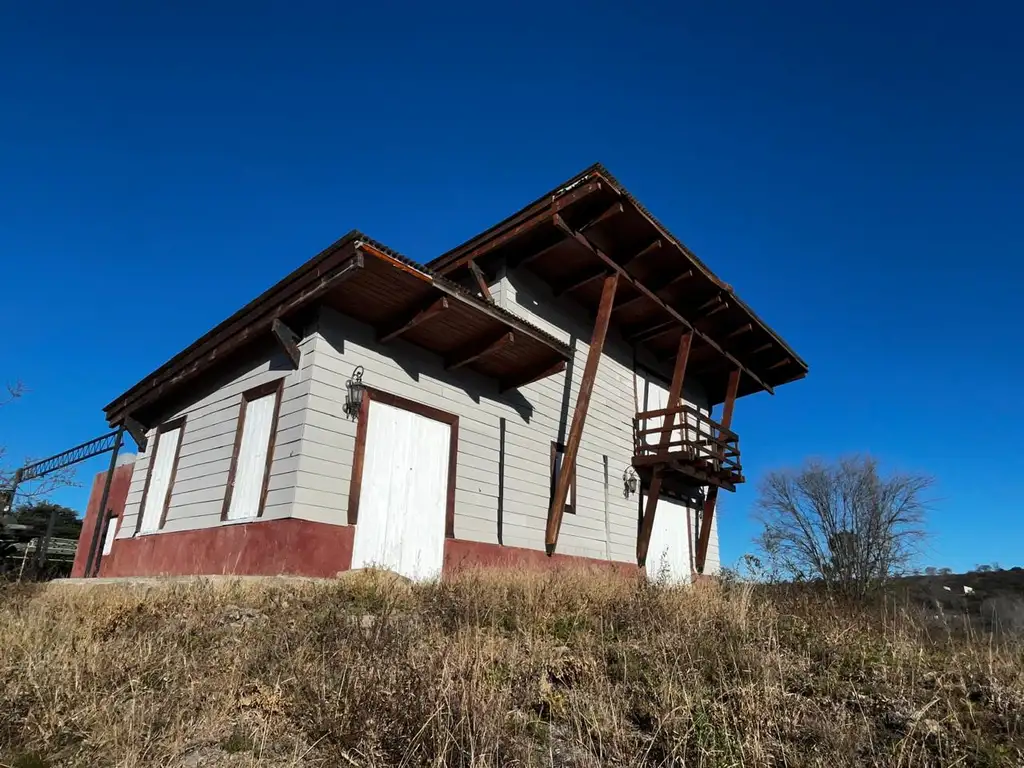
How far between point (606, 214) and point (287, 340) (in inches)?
262

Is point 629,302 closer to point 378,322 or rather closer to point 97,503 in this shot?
point 378,322

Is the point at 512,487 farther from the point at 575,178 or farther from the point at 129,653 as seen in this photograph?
the point at 129,653

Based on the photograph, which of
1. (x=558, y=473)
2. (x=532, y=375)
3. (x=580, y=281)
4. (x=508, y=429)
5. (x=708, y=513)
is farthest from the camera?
(x=708, y=513)

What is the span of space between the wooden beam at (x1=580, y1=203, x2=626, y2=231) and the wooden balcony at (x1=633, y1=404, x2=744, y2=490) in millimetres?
5012

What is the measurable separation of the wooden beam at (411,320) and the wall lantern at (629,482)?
7.92 metres

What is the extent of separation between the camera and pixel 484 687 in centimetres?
374

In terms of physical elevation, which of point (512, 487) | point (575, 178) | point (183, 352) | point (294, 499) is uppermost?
point (575, 178)

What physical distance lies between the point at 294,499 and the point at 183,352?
478 centimetres

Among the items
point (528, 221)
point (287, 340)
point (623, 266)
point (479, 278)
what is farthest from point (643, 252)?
point (287, 340)

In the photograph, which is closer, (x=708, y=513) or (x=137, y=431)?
(x=137, y=431)

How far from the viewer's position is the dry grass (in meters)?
3.27

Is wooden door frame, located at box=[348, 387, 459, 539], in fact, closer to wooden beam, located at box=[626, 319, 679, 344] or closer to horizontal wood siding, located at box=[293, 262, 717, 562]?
horizontal wood siding, located at box=[293, 262, 717, 562]

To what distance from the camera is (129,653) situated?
4430 mm

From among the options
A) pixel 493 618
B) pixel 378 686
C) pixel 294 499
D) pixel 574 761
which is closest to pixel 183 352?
pixel 294 499
